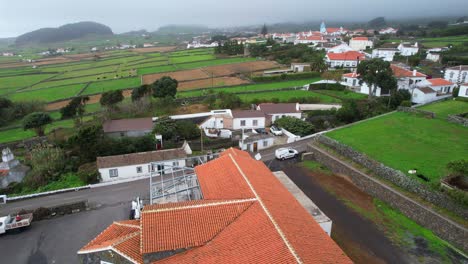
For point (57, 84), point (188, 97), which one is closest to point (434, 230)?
point (188, 97)

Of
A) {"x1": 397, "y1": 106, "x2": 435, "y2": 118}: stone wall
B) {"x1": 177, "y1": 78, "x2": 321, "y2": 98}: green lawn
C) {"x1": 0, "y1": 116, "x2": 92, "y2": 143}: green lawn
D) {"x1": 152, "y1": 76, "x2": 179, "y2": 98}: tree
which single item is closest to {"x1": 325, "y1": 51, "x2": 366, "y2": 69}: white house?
{"x1": 177, "y1": 78, "x2": 321, "y2": 98}: green lawn

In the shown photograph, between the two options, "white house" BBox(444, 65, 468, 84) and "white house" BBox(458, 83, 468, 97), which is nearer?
"white house" BBox(458, 83, 468, 97)

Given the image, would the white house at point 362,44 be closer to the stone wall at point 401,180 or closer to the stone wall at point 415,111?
the stone wall at point 415,111

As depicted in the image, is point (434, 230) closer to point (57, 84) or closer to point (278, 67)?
point (278, 67)

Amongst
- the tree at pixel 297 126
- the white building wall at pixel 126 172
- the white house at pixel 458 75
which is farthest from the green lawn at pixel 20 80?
the white house at pixel 458 75

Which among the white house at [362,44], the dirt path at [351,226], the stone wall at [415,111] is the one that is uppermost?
the white house at [362,44]

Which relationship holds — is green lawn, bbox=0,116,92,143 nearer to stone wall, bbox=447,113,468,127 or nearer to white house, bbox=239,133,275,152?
white house, bbox=239,133,275,152
